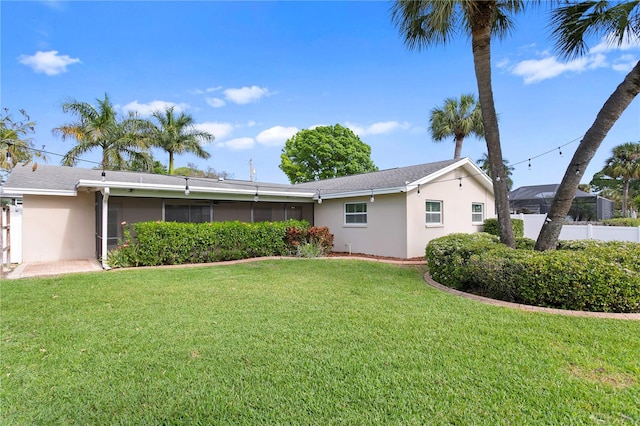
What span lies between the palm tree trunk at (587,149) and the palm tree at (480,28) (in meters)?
0.82

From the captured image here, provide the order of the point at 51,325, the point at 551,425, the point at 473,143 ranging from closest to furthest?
the point at 551,425 < the point at 51,325 < the point at 473,143

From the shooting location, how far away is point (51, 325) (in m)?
4.46

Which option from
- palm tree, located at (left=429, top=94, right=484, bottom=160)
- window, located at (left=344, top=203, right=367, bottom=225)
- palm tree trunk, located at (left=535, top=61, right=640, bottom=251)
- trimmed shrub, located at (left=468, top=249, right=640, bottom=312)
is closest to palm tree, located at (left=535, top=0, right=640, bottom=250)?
palm tree trunk, located at (left=535, top=61, right=640, bottom=251)

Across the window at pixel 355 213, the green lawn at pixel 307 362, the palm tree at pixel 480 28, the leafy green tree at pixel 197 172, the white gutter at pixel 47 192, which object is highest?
the leafy green tree at pixel 197 172

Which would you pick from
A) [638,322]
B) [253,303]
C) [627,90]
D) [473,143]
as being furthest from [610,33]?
[473,143]

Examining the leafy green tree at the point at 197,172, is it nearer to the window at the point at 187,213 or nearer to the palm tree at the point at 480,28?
the window at the point at 187,213

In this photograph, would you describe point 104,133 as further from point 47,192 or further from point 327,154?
point 327,154

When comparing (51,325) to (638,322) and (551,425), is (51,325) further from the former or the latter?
(638,322)

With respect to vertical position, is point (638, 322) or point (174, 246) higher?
point (174, 246)

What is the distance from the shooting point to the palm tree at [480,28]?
7078 mm

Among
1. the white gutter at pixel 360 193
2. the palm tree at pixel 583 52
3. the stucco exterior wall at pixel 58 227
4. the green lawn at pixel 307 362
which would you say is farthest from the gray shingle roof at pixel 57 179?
the palm tree at pixel 583 52

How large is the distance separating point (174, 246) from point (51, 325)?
5692mm

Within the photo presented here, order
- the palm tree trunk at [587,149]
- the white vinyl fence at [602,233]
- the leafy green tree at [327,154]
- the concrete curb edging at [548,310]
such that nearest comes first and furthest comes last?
the concrete curb edging at [548,310] → the palm tree trunk at [587,149] → the white vinyl fence at [602,233] → the leafy green tree at [327,154]

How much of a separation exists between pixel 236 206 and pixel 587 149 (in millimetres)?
11726
